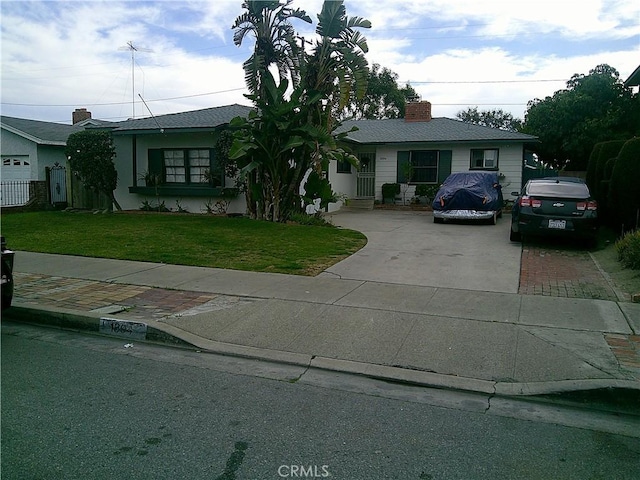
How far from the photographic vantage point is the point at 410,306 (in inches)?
281

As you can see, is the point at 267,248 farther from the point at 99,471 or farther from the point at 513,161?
the point at 513,161

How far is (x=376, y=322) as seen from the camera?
647 centimetres

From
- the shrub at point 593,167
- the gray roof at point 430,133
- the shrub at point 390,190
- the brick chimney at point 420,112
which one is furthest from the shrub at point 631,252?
the brick chimney at point 420,112

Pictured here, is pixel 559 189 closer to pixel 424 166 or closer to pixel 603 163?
pixel 603 163

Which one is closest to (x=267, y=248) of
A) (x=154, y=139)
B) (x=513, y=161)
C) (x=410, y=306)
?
(x=410, y=306)

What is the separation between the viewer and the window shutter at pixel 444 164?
22.9 meters

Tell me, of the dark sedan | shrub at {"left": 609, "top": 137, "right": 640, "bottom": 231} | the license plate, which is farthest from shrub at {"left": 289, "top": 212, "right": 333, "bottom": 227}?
shrub at {"left": 609, "top": 137, "right": 640, "bottom": 231}

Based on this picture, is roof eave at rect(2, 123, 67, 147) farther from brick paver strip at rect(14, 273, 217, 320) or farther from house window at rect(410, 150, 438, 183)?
brick paver strip at rect(14, 273, 217, 320)

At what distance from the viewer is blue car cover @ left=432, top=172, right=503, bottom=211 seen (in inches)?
652

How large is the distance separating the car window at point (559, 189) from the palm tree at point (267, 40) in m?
Result: 7.40

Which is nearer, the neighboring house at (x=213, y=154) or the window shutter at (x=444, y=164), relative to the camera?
the neighboring house at (x=213, y=154)

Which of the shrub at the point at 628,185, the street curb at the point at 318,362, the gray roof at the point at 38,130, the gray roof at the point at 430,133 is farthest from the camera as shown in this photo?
the gray roof at the point at 38,130

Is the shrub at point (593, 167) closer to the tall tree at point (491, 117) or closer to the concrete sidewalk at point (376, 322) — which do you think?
the concrete sidewalk at point (376, 322)

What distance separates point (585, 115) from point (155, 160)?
72.8ft
